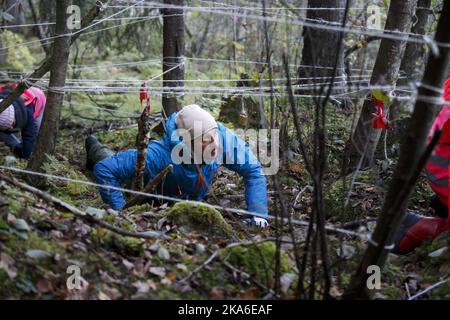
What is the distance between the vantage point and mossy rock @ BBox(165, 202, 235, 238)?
3850 millimetres

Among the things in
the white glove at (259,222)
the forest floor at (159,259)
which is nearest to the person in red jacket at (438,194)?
the forest floor at (159,259)

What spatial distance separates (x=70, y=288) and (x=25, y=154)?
5.02 meters

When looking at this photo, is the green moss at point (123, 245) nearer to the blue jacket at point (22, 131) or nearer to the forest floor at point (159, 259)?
the forest floor at point (159, 259)

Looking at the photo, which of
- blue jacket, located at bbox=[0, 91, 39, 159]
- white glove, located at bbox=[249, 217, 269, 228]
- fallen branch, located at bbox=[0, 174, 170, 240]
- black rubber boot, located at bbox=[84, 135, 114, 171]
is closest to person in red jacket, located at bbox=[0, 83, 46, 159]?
blue jacket, located at bbox=[0, 91, 39, 159]

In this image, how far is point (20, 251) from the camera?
277 cm

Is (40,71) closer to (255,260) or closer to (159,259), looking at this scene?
(159,259)

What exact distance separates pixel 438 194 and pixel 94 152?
393 centimetres

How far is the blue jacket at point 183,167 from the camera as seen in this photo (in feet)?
16.4

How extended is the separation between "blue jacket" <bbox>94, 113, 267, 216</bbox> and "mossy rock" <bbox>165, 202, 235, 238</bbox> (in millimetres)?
1063

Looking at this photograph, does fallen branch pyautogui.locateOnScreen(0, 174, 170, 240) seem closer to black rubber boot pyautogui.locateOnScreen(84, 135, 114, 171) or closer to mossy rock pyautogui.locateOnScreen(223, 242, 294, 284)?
mossy rock pyautogui.locateOnScreen(223, 242, 294, 284)

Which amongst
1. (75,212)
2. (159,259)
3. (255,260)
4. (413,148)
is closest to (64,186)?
(75,212)

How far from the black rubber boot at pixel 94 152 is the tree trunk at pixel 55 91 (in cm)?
106

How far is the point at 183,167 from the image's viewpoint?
5023mm

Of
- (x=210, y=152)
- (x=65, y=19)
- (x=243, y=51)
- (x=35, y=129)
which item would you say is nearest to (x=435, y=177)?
(x=210, y=152)
